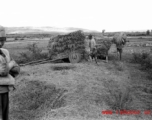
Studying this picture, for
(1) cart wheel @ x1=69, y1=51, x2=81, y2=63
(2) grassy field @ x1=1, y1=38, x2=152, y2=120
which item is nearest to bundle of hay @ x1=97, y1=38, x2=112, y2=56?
(1) cart wheel @ x1=69, y1=51, x2=81, y2=63

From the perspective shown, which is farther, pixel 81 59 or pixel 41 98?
pixel 81 59

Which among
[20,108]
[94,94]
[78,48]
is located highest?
[78,48]

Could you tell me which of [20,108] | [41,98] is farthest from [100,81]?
[20,108]

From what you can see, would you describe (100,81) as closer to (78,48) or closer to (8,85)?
(78,48)

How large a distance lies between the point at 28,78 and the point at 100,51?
20.4 feet

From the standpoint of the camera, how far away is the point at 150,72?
31.9 feet

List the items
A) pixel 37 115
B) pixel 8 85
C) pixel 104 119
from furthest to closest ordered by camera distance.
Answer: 1. pixel 37 115
2. pixel 104 119
3. pixel 8 85

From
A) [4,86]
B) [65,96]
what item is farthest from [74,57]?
[4,86]

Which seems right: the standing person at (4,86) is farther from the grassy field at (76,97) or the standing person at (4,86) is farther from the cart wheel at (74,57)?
the cart wheel at (74,57)

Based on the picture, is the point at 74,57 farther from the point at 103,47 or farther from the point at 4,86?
the point at 4,86

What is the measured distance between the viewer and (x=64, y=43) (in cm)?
1156

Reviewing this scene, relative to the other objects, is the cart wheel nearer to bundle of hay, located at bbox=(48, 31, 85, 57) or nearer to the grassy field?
bundle of hay, located at bbox=(48, 31, 85, 57)

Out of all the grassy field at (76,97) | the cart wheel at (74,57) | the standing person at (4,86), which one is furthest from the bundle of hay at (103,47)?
the standing person at (4,86)

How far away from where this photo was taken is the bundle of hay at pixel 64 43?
37.8ft
